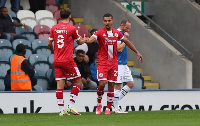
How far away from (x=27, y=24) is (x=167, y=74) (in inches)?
181

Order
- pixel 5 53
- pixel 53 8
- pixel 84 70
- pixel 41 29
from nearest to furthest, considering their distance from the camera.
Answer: pixel 84 70 → pixel 5 53 → pixel 41 29 → pixel 53 8

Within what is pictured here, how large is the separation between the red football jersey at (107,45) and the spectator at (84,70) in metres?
4.10

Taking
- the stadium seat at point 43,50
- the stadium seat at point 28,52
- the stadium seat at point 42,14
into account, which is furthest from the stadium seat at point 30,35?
the stadium seat at point 42,14

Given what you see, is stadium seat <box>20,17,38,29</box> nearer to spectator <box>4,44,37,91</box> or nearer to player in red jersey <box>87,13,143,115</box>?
spectator <box>4,44,37,91</box>

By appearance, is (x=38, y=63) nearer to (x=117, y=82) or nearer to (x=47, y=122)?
(x=117, y=82)

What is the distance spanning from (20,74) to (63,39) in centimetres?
307

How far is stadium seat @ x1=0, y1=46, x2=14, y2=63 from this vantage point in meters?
18.5

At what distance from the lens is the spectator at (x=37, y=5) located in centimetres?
2279

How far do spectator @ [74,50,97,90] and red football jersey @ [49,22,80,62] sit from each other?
14.9 ft

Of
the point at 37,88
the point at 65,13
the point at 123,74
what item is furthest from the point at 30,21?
the point at 65,13

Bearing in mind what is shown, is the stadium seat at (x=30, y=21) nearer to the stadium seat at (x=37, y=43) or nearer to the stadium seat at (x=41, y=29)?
the stadium seat at (x=41, y=29)

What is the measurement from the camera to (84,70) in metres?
18.1

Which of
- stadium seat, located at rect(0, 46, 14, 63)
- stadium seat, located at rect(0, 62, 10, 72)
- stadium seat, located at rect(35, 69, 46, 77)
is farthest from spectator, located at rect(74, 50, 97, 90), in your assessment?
stadium seat, located at rect(0, 46, 14, 63)

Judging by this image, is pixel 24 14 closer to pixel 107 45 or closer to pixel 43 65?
pixel 43 65
